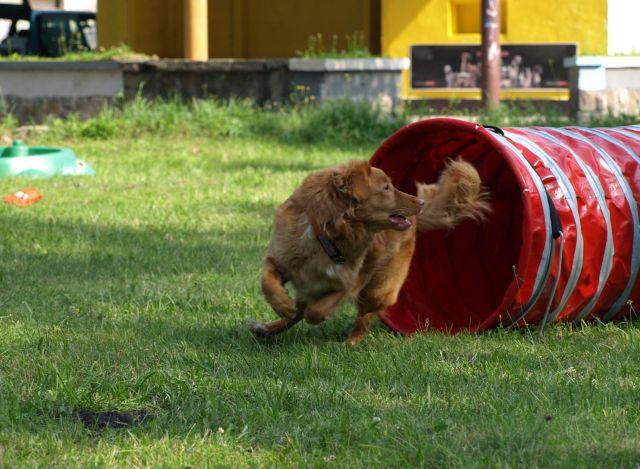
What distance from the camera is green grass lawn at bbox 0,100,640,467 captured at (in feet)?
12.4

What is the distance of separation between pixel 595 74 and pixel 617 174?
956 cm

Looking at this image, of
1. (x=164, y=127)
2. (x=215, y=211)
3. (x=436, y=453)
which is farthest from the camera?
(x=164, y=127)

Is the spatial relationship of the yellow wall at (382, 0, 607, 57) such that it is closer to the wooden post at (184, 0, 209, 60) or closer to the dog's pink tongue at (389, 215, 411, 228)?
the wooden post at (184, 0, 209, 60)

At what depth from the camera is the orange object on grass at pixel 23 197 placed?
9.74m

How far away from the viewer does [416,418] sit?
162 inches

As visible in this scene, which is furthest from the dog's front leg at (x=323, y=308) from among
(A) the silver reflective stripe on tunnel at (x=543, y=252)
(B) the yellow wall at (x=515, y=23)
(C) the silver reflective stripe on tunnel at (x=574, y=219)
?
(B) the yellow wall at (x=515, y=23)

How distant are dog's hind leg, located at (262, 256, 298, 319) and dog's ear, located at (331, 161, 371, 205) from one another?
1.68 feet

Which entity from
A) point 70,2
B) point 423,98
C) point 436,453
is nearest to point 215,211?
point 436,453

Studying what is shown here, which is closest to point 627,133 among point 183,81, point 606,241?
point 606,241

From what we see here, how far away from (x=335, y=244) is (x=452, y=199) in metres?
0.94

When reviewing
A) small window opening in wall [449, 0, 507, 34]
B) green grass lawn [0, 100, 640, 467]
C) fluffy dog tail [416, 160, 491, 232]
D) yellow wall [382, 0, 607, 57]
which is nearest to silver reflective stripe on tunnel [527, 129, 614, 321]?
green grass lawn [0, 100, 640, 467]

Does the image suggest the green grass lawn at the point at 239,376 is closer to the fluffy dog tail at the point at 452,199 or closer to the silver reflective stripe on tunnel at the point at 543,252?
the silver reflective stripe on tunnel at the point at 543,252

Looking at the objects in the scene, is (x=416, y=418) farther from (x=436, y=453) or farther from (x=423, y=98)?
(x=423, y=98)

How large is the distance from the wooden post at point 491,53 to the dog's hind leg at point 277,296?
9879mm
